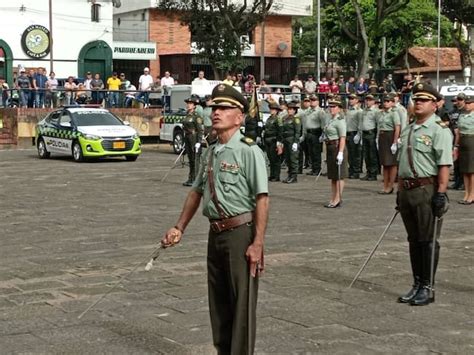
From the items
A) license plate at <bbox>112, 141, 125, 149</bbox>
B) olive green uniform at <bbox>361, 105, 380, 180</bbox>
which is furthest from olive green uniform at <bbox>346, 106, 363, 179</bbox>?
license plate at <bbox>112, 141, 125, 149</bbox>

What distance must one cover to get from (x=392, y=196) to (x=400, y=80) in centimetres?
3497

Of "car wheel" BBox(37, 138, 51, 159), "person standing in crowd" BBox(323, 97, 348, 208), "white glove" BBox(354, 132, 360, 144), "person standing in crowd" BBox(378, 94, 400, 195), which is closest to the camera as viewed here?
"person standing in crowd" BBox(323, 97, 348, 208)

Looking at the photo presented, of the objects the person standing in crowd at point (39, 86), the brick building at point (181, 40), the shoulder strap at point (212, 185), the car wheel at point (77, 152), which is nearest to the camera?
the shoulder strap at point (212, 185)

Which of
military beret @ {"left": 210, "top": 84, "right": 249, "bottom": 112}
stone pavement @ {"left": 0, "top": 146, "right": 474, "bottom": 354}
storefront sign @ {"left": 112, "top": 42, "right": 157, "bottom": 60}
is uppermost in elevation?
storefront sign @ {"left": 112, "top": 42, "right": 157, "bottom": 60}

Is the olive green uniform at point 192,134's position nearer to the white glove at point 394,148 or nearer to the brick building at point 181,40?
the white glove at point 394,148

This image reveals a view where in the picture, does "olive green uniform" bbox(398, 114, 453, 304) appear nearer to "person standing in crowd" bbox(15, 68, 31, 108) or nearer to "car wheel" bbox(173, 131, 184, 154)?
"car wheel" bbox(173, 131, 184, 154)

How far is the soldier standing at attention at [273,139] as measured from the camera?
21062mm

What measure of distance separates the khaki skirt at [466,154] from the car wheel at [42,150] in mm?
14698

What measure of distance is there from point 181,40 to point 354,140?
3994cm

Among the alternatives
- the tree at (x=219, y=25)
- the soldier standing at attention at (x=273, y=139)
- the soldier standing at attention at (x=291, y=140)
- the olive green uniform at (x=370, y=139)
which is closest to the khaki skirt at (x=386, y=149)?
the olive green uniform at (x=370, y=139)

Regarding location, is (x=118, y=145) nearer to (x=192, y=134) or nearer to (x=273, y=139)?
(x=273, y=139)

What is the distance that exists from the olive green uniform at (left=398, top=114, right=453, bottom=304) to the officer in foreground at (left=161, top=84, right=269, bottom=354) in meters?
2.85

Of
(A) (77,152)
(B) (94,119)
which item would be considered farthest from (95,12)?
(A) (77,152)

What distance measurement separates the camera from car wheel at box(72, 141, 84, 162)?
86.2 feet
